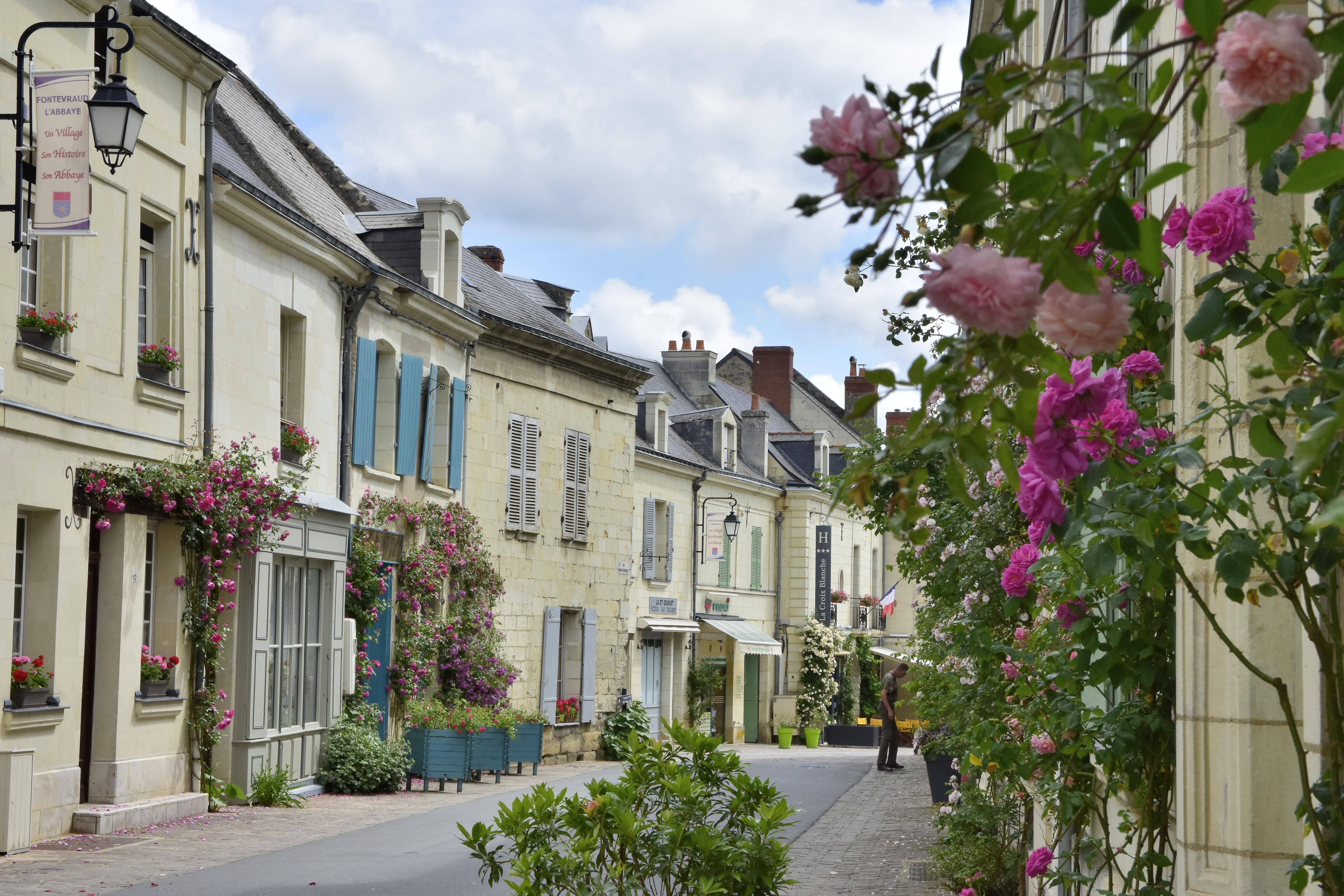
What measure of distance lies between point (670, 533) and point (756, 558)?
5.76 meters

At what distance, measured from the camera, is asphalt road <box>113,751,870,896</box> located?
954 centimetres

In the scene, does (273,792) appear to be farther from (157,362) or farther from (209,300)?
(209,300)

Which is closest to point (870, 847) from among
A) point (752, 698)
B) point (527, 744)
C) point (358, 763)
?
point (358, 763)

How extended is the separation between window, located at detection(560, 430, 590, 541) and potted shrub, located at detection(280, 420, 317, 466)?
8.55m

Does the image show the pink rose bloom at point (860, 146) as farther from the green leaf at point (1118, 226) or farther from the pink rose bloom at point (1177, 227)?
the pink rose bloom at point (1177, 227)

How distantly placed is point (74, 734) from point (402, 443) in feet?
24.7

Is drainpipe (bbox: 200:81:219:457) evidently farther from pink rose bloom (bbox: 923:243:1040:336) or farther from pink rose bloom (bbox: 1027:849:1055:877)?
pink rose bloom (bbox: 923:243:1040:336)

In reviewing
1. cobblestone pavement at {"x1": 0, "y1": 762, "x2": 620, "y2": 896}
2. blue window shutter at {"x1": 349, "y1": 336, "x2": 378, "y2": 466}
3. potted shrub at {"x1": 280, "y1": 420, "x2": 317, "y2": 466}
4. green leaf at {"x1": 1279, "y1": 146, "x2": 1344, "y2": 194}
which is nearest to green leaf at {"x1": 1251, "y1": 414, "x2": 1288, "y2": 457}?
green leaf at {"x1": 1279, "y1": 146, "x2": 1344, "y2": 194}

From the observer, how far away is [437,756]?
56.0ft

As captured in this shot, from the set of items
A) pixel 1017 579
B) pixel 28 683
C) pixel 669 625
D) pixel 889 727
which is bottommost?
pixel 889 727

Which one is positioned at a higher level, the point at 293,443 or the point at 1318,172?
the point at 293,443

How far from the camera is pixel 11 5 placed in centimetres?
1070

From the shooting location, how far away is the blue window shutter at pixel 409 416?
18359 millimetres

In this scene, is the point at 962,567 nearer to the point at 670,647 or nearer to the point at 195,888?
the point at 195,888
